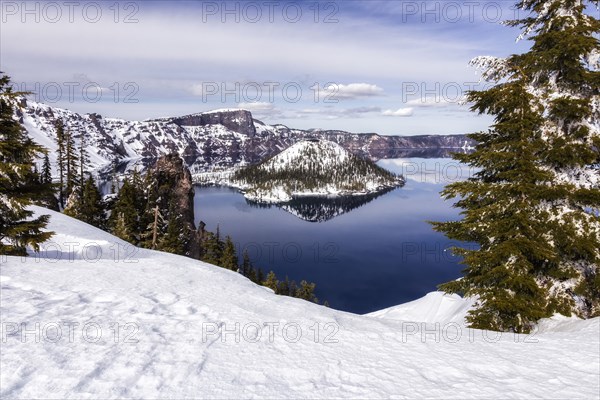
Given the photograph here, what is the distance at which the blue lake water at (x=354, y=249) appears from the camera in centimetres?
8234

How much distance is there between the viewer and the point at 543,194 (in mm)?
11211

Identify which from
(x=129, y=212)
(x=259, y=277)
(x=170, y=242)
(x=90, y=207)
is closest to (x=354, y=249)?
(x=259, y=277)

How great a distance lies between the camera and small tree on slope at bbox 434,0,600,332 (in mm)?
10914

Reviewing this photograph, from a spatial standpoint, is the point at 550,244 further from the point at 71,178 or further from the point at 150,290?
the point at 71,178

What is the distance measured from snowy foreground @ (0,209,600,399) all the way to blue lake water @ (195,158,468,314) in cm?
4263

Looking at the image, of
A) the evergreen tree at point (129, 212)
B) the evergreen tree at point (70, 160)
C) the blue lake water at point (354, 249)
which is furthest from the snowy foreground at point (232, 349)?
the evergreen tree at point (70, 160)

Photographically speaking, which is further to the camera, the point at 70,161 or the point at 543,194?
the point at 70,161

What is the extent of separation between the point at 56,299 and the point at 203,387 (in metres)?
4.76

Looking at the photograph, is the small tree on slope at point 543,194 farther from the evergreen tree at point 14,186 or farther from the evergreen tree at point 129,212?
the evergreen tree at point 129,212

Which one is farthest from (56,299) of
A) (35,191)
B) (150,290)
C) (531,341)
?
(531,341)

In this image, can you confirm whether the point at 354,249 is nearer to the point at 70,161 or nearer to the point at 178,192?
the point at 178,192

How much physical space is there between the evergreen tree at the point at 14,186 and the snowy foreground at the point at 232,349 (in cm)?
403

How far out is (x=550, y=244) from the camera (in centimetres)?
1121

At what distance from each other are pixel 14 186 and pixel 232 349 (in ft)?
40.5
